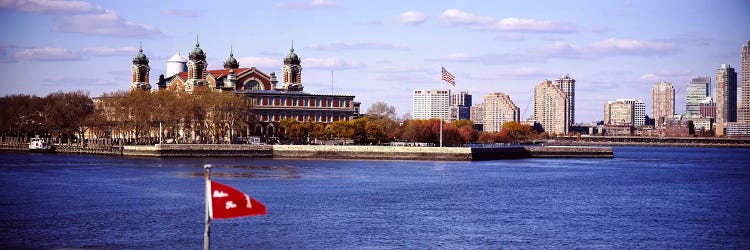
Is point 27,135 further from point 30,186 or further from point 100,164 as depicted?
point 30,186

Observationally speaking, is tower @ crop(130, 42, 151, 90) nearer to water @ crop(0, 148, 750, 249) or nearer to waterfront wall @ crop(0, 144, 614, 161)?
waterfront wall @ crop(0, 144, 614, 161)

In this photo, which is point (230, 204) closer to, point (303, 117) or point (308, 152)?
point (308, 152)

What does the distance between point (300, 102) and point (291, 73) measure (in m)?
8.88

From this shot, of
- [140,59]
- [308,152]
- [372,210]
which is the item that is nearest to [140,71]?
[140,59]

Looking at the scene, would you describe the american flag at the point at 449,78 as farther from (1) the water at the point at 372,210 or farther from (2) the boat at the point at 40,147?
(2) the boat at the point at 40,147

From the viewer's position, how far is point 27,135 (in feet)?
602

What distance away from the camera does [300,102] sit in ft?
566

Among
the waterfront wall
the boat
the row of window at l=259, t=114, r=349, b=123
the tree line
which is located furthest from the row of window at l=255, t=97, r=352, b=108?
the boat

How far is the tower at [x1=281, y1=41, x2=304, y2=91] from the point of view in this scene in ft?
587

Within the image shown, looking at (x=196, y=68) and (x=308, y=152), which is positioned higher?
(x=196, y=68)

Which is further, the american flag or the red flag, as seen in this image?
the american flag

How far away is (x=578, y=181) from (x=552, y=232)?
44.0 metres

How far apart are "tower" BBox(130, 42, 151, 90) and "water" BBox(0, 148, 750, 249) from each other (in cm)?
7669

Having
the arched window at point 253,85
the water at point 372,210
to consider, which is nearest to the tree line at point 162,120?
the arched window at point 253,85
